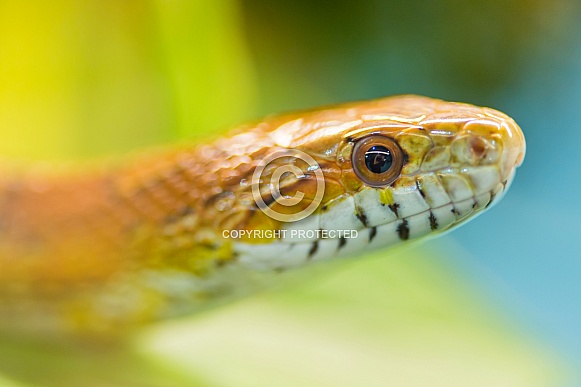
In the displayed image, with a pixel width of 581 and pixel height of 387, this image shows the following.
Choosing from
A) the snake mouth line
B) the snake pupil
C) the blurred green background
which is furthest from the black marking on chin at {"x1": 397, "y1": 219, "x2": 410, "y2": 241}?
the blurred green background

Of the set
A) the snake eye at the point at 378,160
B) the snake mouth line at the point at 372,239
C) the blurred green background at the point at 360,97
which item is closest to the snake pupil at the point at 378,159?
the snake eye at the point at 378,160

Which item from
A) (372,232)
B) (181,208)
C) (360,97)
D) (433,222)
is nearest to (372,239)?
(372,232)

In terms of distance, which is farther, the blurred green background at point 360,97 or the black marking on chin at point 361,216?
the blurred green background at point 360,97

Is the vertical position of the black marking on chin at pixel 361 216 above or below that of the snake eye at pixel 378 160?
below

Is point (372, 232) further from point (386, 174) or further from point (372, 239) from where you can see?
point (386, 174)

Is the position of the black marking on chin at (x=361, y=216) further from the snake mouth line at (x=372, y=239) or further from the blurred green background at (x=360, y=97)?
the blurred green background at (x=360, y=97)

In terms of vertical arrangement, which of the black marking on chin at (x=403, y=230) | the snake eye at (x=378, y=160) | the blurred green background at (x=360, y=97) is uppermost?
the blurred green background at (x=360, y=97)
